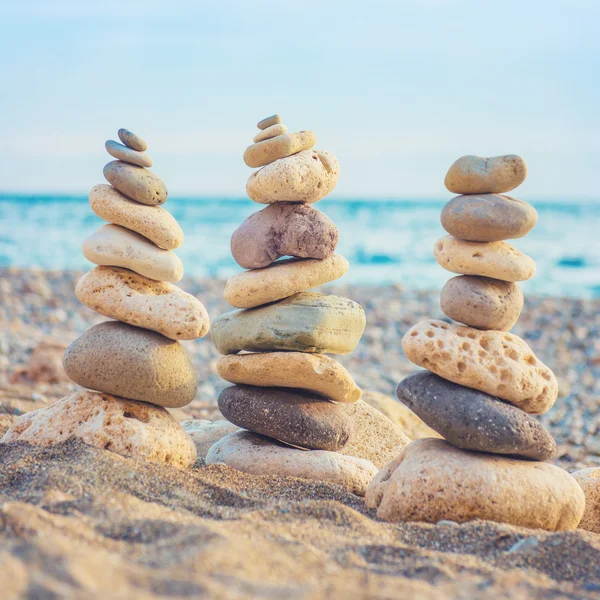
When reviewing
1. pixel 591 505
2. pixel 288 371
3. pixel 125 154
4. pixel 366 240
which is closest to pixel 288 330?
pixel 288 371

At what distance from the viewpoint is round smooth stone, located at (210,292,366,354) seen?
14.9 ft

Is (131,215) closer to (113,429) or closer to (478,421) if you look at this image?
(113,429)

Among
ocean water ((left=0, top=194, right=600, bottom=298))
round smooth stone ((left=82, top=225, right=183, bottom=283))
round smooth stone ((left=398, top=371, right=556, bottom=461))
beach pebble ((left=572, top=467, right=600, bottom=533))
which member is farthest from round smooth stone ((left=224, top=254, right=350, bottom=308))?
ocean water ((left=0, top=194, right=600, bottom=298))

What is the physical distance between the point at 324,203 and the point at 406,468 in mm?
40247

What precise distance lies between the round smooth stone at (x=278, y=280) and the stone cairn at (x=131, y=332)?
0.28 m

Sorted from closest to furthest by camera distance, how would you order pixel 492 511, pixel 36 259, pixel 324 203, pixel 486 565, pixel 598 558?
pixel 486 565, pixel 598 558, pixel 492 511, pixel 36 259, pixel 324 203

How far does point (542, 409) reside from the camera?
13.5 ft

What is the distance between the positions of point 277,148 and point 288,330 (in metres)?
1.10

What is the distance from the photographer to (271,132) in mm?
4672

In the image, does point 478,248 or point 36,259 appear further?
point 36,259

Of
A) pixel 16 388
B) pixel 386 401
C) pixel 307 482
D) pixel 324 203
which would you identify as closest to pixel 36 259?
pixel 16 388

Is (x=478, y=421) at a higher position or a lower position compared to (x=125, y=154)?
lower

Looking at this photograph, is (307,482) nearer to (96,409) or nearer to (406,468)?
(406,468)

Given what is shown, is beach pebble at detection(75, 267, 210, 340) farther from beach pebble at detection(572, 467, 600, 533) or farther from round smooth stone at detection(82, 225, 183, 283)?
beach pebble at detection(572, 467, 600, 533)
